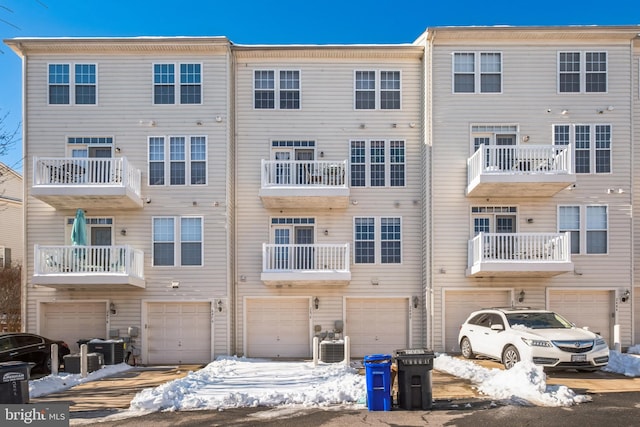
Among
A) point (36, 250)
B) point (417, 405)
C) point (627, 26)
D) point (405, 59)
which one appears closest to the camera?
point (417, 405)

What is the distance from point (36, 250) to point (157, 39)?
7786mm

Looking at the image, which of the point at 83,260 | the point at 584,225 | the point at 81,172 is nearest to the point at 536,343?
the point at 584,225

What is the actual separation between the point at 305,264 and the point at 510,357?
270 inches

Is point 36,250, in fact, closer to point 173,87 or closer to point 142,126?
point 142,126

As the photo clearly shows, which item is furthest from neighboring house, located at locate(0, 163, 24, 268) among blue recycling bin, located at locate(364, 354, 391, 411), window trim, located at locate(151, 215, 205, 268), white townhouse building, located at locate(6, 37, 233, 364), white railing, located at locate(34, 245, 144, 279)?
blue recycling bin, located at locate(364, 354, 391, 411)

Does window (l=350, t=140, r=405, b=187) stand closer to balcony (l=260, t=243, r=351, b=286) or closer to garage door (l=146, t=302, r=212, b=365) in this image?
balcony (l=260, t=243, r=351, b=286)

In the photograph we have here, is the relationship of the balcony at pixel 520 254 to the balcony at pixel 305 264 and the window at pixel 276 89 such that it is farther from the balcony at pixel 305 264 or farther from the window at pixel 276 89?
the window at pixel 276 89

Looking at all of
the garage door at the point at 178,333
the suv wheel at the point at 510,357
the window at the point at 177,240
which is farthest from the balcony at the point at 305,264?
the suv wheel at the point at 510,357

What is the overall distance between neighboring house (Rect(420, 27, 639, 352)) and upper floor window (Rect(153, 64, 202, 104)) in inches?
311

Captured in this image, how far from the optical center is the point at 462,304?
17.5 metres

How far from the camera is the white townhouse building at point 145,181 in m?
17.4

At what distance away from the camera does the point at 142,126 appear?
58.6ft

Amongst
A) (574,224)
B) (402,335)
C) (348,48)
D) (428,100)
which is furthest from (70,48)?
(574,224)

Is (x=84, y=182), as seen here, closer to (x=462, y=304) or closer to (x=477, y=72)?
(x=462, y=304)
